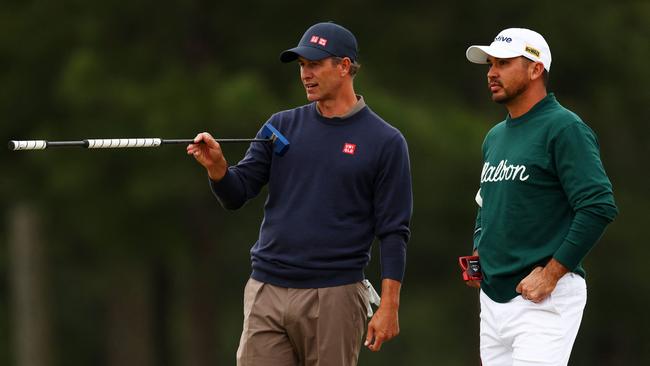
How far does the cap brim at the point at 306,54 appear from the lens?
6.02m

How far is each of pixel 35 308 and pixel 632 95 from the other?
37.9ft

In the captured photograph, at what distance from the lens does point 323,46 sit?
6.08m

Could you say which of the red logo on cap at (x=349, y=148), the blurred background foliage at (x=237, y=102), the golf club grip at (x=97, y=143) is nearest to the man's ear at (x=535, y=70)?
the red logo on cap at (x=349, y=148)

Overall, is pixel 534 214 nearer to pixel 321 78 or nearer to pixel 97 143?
pixel 321 78

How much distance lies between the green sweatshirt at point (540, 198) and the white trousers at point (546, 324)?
0.24 ft

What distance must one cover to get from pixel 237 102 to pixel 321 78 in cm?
879

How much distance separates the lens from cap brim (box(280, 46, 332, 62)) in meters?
6.02

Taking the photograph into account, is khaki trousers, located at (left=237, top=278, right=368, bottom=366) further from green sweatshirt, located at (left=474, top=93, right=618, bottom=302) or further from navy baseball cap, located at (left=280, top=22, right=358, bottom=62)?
navy baseball cap, located at (left=280, top=22, right=358, bottom=62)

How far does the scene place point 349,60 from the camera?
6152mm

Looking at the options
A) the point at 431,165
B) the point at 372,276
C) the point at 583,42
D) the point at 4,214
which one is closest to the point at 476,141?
the point at 431,165

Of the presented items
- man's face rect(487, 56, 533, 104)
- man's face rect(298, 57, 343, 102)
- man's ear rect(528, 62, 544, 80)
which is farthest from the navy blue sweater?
man's ear rect(528, 62, 544, 80)

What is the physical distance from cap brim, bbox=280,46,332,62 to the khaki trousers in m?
0.95

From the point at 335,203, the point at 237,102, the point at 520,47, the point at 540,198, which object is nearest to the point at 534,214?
the point at 540,198

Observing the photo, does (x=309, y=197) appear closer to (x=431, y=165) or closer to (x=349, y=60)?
(x=349, y=60)
